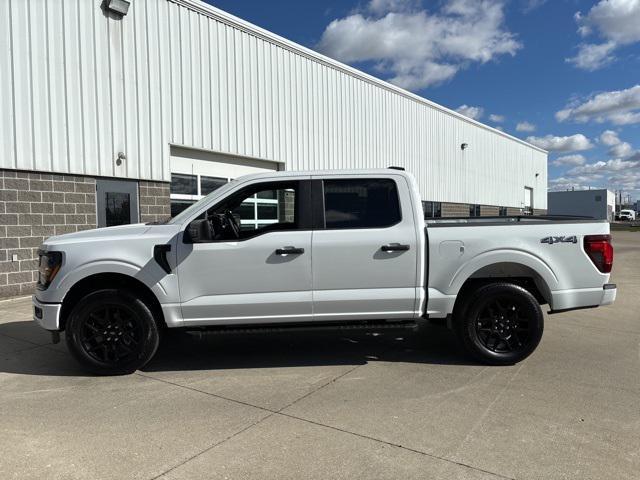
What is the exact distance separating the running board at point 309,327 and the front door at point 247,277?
0.09 meters

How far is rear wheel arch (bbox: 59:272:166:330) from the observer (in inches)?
184

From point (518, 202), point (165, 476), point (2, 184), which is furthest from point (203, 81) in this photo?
point (518, 202)

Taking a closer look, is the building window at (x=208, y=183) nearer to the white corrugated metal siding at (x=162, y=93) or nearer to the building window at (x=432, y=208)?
the white corrugated metal siding at (x=162, y=93)

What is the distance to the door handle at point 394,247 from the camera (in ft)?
15.4

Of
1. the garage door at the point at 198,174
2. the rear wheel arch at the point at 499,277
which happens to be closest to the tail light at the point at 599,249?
the rear wheel arch at the point at 499,277

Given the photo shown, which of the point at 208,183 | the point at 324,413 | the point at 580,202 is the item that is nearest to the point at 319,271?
the point at 324,413

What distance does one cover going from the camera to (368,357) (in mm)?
5289

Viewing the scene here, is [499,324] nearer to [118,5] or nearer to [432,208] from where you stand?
[118,5]

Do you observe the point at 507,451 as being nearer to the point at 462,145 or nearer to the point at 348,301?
the point at 348,301

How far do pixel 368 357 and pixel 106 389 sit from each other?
262 cm

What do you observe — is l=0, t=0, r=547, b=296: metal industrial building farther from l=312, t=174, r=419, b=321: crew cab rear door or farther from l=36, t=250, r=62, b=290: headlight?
l=312, t=174, r=419, b=321: crew cab rear door

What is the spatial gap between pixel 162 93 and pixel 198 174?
6.70 feet

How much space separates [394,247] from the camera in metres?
4.69

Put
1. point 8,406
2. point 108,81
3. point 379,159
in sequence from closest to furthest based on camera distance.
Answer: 1. point 8,406
2. point 108,81
3. point 379,159
